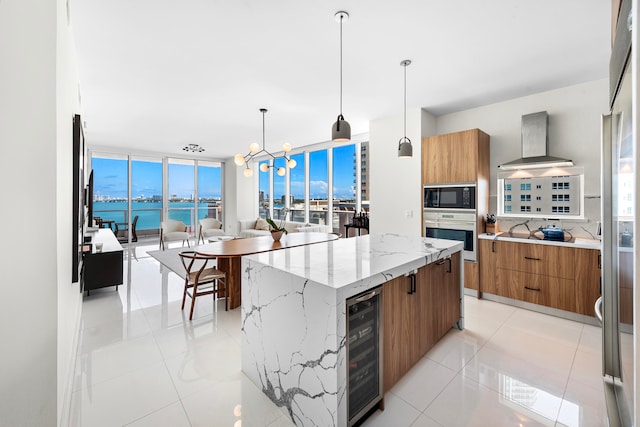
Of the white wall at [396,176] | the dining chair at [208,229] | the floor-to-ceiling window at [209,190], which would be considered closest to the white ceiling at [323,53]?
the white wall at [396,176]

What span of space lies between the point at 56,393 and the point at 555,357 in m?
3.41

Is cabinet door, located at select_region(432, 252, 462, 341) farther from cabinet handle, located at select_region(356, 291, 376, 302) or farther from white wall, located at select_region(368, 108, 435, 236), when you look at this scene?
white wall, located at select_region(368, 108, 435, 236)

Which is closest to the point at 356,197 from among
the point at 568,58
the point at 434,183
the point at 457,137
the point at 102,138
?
the point at 434,183

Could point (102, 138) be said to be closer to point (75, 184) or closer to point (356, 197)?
point (75, 184)

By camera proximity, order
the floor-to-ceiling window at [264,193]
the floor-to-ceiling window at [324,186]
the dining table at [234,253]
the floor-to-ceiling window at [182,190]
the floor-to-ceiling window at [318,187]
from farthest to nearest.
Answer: the floor-to-ceiling window at [264,193] → the floor-to-ceiling window at [182,190] → the floor-to-ceiling window at [318,187] → the floor-to-ceiling window at [324,186] → the dining table at [234,253]

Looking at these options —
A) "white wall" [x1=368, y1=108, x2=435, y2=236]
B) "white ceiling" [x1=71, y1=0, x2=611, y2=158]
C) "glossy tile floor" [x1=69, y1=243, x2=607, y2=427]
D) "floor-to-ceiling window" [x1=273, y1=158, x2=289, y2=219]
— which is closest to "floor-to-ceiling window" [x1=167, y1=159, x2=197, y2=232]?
"floor-to-ceiling window" [x1=273, y1=158, x2=289, y2=219]

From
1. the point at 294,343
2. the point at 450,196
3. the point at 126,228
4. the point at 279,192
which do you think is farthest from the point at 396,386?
the point at 126,228

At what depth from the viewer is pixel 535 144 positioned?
11.6ft

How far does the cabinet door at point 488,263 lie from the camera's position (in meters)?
3.58

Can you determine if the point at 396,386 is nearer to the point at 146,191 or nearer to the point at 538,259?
the point at 538,259

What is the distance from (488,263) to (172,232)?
6.61 meters

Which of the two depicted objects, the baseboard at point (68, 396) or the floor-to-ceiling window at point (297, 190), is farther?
the floor-to-ceiling window at point (297, 190)

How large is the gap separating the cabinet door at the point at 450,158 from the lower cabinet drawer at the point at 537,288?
130cm

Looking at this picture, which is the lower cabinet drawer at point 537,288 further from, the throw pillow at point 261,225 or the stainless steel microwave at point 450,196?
the throw pillow at point 261,225
